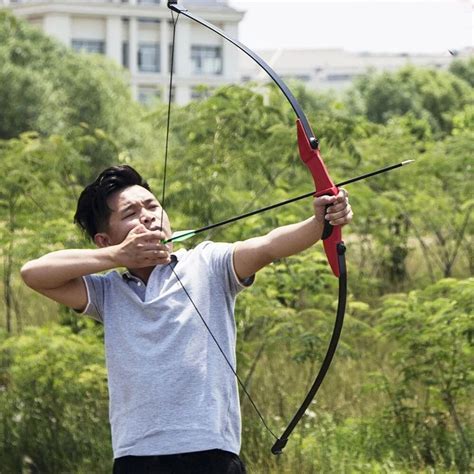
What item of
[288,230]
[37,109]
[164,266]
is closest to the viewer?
[288,230]

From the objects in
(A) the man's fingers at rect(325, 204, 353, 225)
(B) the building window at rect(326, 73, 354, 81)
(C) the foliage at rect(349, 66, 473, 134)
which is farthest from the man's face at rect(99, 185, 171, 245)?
(B) the building window at rect(326, 73, 354, 81)

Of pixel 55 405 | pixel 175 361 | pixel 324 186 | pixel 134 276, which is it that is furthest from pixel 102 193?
pixel 55 405

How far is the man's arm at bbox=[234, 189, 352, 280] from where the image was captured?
2.73 metres

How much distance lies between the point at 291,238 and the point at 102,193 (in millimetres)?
524

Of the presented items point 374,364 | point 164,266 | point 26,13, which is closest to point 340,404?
point 374,364

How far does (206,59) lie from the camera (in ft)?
235

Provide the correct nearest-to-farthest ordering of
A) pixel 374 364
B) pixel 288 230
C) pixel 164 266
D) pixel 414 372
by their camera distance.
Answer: pixel 288 230 → pixel 164 266 → pixel 414 372 → pixel 374 364

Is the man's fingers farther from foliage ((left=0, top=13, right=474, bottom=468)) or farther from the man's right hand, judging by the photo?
foliage ((left=0, top=13, right=474, bottom=468))

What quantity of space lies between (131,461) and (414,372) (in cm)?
281

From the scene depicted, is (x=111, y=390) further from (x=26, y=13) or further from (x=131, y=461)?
(x=26, y=13)

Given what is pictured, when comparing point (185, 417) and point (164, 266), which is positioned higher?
point (164, 266)

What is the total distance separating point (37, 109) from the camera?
32.2 m

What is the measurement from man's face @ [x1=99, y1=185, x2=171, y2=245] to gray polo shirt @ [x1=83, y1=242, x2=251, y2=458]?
0.12 meters

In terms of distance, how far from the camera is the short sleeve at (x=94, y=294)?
121 inches
